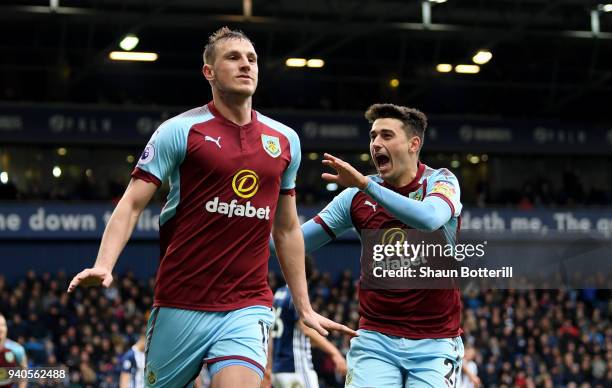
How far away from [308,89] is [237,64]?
3298 centimetres

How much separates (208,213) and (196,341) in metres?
0.66

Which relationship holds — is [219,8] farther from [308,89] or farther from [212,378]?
[212,378]

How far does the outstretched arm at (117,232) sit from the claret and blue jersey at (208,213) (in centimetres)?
8

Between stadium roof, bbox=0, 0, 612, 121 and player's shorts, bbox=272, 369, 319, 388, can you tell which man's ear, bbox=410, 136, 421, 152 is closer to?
player's shorts, bbox=272, 369, 319, 388

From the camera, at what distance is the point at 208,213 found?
5.75 m

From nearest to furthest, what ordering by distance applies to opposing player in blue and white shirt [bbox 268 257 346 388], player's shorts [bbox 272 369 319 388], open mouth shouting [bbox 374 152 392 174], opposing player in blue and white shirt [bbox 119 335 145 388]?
open mouth shouting [bbox 374 152 392 174] < opposing player in blue and white shirt [bbox 268 257 346 388] < player's shorts [bbox 272 369 319 388] < opposing player in blue and white shirt [bbox 119 335 145 388]

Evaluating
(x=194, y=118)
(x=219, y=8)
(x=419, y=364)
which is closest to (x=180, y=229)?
(x=194, y=118)

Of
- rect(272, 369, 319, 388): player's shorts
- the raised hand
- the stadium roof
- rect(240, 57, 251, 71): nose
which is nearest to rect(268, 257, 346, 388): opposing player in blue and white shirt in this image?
rect(272, 369, 319, 388): player's shorts

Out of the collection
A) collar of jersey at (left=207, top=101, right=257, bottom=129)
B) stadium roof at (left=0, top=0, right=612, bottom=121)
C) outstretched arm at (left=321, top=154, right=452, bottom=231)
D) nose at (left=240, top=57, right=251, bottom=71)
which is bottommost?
outstretched arm at (left=321, top=154, right=452, bottom=231)

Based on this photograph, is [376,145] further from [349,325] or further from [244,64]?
[349,325]

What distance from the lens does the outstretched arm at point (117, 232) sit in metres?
5.22

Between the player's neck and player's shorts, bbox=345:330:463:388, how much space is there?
182 cm

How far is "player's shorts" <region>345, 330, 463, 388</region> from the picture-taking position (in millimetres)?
6836

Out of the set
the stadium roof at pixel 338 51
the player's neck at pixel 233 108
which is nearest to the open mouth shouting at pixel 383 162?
the player's neck at pixel 233 108
